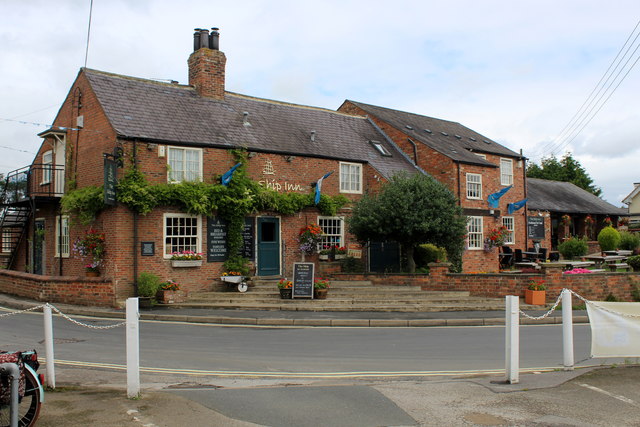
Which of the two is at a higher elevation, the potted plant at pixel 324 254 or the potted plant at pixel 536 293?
the potted plant at pixel 324 254

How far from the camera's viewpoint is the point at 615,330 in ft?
27.2

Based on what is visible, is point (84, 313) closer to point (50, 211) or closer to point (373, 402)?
point (50, 211)

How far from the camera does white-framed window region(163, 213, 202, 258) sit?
19359 millimetres

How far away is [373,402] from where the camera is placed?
264 inches

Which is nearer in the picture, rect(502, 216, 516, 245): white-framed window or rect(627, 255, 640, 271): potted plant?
rect(627, 255, 640, 271): potted plant

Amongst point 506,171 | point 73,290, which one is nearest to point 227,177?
point 73,290

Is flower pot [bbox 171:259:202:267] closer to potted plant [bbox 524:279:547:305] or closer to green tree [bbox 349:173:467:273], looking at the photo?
green tree [bbox 349:173:467:273]

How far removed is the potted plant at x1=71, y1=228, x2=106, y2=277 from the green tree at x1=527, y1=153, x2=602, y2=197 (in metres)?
52.9

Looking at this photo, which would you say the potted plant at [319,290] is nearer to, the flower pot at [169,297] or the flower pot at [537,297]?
the flower pot at [169,297]

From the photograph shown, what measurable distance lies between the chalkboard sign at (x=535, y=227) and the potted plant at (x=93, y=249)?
22.1 m

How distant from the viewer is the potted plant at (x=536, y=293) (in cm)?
1764

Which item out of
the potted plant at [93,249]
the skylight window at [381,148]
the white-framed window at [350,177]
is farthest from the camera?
the skylight window at [381,148]

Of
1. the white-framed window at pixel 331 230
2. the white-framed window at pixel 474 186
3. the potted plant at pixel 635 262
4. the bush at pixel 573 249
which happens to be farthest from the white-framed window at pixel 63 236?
the bush at pixel 573 249

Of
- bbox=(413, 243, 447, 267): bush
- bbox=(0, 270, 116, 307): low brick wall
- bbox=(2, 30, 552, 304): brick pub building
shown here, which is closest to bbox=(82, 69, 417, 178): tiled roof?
bbox=(2, 30, 552, 304): brick pub building
